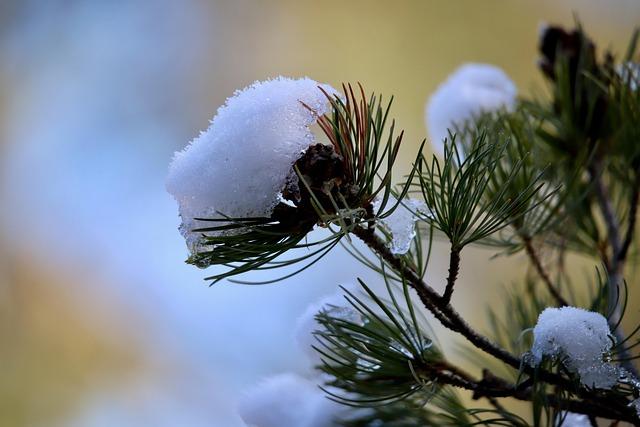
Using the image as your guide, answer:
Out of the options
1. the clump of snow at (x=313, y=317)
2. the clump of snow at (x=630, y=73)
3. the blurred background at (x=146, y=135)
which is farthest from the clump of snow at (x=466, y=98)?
the blurred background at (x=146, y=135)

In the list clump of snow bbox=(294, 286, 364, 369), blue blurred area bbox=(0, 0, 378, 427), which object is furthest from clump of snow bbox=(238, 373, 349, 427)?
blue blurred area bbox=(0, 0, 378, 427)

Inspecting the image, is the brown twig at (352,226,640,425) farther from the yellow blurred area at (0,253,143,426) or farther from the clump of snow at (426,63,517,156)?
the yellow blurred area at (0,253,143,426)

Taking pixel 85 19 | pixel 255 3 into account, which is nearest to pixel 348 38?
pixel 255 3

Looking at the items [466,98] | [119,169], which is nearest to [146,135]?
[119,169]

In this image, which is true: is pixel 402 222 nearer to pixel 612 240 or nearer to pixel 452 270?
pixel 452 270

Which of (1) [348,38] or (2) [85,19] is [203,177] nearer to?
(1) [348,38]
